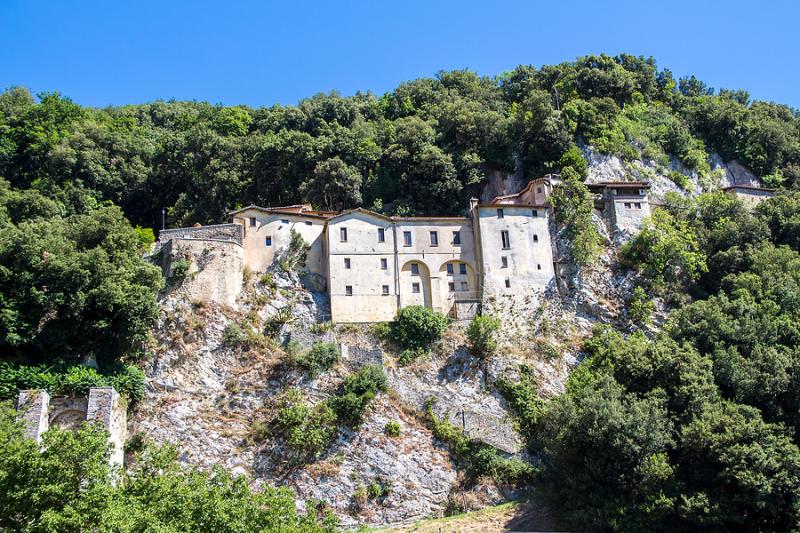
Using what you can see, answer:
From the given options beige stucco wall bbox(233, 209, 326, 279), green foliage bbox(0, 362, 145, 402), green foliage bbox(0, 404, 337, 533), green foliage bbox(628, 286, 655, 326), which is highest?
beige stucco wall bbox(233, 209, 326, 279)

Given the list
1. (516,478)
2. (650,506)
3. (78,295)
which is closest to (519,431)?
(516,478)

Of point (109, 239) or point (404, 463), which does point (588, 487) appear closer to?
point (404, 463)

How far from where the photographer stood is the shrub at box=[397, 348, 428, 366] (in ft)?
145

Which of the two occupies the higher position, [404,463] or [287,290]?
[287,290]

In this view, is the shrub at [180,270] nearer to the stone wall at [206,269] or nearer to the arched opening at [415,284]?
the stone wall at [206,269]

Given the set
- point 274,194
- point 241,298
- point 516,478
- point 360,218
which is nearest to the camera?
point 516,478

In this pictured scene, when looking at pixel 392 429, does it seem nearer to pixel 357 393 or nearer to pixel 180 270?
pixel 357 393

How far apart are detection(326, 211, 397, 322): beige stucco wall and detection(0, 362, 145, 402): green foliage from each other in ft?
40.2

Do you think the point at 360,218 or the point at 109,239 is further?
the point at 360,218

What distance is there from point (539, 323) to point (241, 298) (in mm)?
17134

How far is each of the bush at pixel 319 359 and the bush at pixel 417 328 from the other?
4.23 m

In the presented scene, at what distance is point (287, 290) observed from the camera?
4691cm

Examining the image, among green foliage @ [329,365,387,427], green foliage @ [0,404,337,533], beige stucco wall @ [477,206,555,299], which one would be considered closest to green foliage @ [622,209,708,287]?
beige stucco wall @ [477,206,555,299]

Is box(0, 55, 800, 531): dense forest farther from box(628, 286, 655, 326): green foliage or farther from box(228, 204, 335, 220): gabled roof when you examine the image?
box(228, 204, 335, 220): gabled roof
